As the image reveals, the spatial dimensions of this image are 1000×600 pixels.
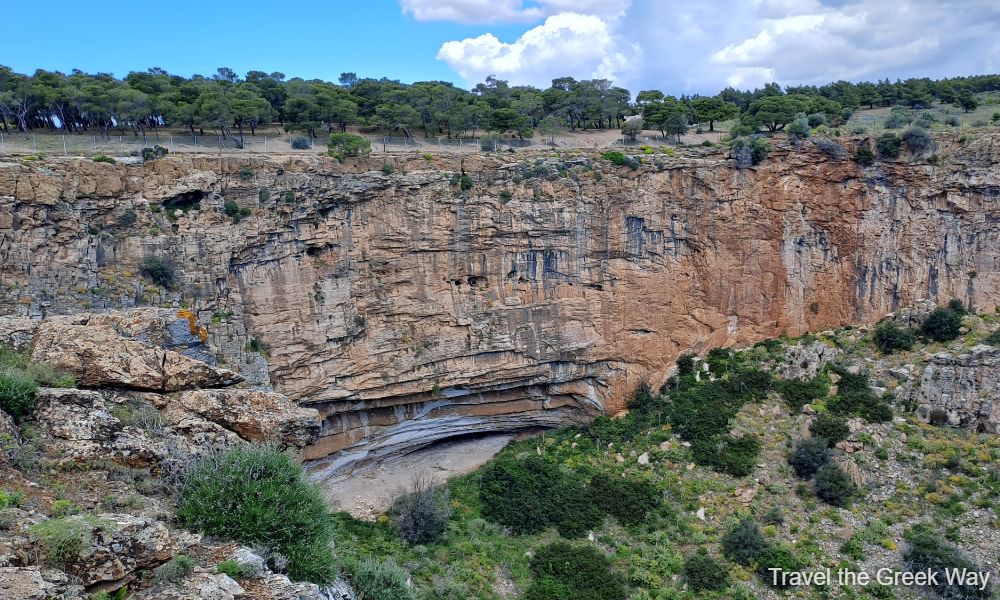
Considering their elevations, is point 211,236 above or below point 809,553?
above

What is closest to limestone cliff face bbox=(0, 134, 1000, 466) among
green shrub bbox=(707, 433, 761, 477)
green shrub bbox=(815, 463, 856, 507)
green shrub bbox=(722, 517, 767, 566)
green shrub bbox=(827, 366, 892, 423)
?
green shrub bbox=(827, 366, 892, 423)

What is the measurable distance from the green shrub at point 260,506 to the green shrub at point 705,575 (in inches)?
590

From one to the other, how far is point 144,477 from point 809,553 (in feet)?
67.6

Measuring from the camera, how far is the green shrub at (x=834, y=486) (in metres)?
23.3

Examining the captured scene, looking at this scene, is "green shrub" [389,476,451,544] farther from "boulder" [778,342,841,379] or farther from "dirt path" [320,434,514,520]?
"boulder" [778,342,841,379]

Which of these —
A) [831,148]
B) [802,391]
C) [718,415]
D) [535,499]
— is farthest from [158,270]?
[831,148]

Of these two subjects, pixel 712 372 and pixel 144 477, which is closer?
pixel 144 477

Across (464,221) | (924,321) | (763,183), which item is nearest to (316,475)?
(464,221)

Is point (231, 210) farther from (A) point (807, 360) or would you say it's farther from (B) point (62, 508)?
(A) point (807, 360)

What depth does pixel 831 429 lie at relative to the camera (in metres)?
25.9

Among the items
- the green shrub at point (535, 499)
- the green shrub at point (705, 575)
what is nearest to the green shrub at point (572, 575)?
the green shrub at point (535, 499)

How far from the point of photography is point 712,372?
1241 inches

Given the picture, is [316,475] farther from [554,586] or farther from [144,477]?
[144,477]

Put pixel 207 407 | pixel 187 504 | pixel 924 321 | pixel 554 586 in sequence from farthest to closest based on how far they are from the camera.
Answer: pixel 924 321, pixel 554 586, pixel 207 407, pixel 187 504
